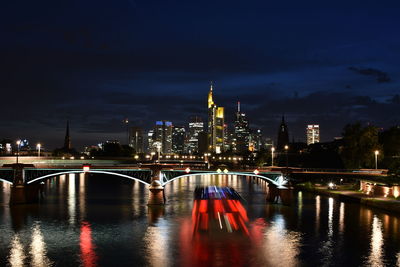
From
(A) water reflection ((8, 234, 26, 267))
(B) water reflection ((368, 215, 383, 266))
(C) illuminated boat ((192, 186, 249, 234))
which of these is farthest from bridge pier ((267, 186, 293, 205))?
(A) water reflection ((8, 234, 26, 267))

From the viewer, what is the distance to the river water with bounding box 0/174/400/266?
53.1m

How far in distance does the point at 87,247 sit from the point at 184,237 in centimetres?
1227

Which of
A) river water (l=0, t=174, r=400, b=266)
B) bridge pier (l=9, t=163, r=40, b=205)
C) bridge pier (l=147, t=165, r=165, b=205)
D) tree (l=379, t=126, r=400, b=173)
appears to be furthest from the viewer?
tree (l=379, t=126, r=400, b=173)

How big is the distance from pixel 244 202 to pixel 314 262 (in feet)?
165

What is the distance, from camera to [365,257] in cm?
5444

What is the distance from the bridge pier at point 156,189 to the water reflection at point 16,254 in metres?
34.0

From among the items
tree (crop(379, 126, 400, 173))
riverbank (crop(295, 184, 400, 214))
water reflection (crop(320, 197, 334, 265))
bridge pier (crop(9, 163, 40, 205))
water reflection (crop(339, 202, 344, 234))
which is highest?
tree (crop(379, 126, 400, 173))

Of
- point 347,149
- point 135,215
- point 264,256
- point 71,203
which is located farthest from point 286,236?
point 347,149

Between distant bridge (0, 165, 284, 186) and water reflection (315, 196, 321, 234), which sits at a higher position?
distant bridge (0, 165, 284, 186)

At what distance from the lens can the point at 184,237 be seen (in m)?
63.6

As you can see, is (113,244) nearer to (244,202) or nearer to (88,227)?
(88,227)

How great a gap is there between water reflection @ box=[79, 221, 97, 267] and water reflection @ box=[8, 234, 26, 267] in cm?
628

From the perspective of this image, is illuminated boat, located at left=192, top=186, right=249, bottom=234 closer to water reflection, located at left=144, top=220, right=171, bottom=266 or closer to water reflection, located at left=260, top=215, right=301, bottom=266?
water reflection, located at left=260, top=215, right=301, bottom=266

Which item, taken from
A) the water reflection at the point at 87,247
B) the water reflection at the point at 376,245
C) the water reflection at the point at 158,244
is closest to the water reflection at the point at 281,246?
the water reflection at the point at 376,245
